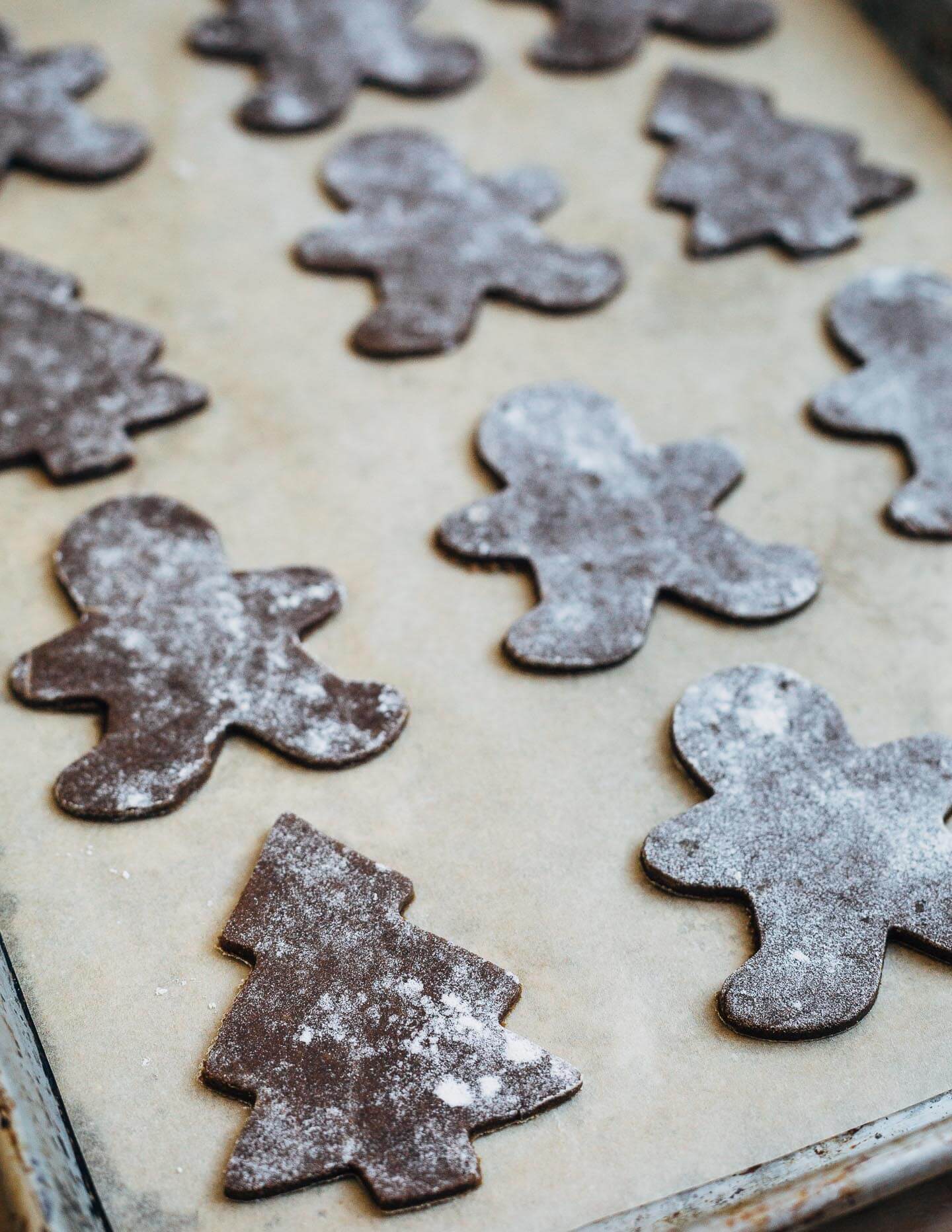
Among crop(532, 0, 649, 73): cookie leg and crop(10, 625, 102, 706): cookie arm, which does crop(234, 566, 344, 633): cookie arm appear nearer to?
crop(10, 625, 102, 706): cookie arm

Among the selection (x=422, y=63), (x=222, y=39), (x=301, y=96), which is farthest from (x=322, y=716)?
(x=222, y=39)

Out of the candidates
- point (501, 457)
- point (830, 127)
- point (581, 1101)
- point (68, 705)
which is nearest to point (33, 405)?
point (68, 705)

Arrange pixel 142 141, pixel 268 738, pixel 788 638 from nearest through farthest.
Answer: pixel 268 738 < pixel 788 638 < pixel 142 141

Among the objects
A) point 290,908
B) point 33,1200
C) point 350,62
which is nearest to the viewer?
point 33,1200

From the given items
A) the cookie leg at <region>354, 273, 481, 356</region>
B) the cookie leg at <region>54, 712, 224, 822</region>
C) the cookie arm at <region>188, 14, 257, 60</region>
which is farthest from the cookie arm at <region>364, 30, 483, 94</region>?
the cookie leg at <region>54, 712, 224, 822</region>

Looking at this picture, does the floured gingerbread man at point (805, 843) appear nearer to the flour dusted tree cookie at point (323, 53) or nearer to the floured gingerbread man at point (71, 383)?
the floured gingerbread man at point (71, 383)

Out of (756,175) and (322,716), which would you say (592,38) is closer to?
(756,175)

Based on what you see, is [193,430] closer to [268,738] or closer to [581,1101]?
[268,738]

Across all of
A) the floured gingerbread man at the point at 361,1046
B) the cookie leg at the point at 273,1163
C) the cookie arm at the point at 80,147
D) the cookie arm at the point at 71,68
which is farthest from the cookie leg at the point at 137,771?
the cookie arm at the point at 71,68
